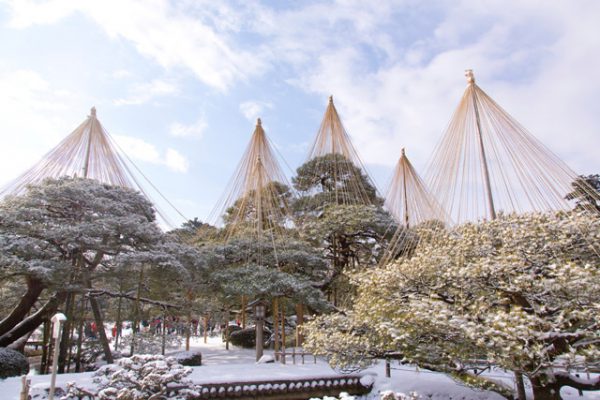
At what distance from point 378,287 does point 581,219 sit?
9.69 ft

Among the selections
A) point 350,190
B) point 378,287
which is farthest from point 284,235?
point 378,287

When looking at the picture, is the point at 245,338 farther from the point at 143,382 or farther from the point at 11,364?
the point at 143,382

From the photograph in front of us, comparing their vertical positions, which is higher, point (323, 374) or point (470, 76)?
point (470, 76)

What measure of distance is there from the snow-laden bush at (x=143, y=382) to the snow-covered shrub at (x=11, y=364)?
3329 mm

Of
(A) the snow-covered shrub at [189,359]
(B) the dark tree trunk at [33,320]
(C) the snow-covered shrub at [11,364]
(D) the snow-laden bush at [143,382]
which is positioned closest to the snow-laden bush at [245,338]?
(A) the snow-covered shrub at [189,359]

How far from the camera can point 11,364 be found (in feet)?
26.6

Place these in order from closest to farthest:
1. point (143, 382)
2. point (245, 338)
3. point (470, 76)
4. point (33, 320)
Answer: point (143, 382), point (470, 76), point (33, 320), point (245, 338)

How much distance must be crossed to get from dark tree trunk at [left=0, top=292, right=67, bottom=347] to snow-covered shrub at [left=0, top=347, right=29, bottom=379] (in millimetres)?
1614

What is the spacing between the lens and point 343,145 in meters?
15.8

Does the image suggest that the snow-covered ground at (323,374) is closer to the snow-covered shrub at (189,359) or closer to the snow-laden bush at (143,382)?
the snow-covered shrub at (189,359)

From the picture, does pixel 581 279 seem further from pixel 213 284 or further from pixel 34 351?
pixel 34 351

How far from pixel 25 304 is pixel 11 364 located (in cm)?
221

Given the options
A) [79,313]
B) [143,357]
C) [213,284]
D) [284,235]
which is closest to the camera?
→ [143,357]

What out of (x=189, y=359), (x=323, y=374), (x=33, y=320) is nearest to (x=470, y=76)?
(x=323, y=374)
